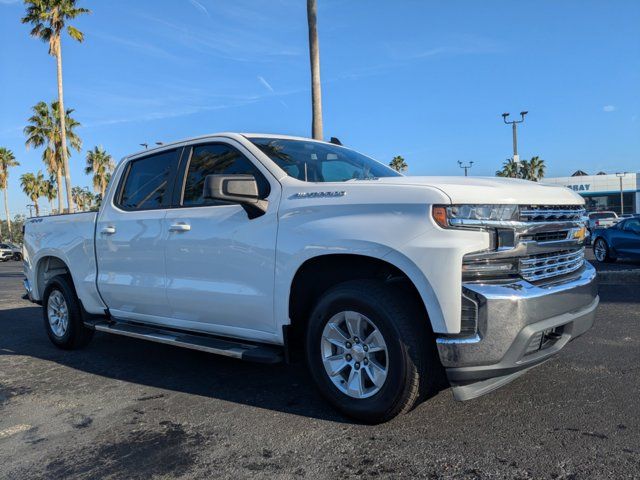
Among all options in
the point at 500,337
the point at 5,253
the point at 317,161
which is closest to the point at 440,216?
the point at 500,337

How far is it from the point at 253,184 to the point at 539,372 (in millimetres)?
2775

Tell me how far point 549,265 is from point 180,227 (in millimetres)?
2819

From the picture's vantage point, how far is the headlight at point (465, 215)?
307 cm

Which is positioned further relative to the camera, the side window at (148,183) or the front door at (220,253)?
the side window at (148,183)

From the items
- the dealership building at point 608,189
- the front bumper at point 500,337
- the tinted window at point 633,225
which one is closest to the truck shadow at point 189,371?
the front bumper at point 500,337

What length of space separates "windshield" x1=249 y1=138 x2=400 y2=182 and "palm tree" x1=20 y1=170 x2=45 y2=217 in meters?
66.9

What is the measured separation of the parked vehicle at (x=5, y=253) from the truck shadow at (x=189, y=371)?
39273 millimetres

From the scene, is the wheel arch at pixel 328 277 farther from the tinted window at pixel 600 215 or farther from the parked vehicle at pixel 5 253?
the parked vehicle at pixel 5 253

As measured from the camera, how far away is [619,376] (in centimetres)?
423

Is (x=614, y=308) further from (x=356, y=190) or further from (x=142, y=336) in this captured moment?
(x=142, y=336)

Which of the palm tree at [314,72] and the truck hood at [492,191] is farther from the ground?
the palm tree at [314,72]

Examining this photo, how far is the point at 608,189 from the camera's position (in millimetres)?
55406

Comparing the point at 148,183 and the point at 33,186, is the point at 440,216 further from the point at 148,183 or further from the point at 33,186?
the point at 33,186

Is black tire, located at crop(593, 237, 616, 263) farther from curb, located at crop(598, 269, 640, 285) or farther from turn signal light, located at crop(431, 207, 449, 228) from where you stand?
turn signal light, located at crop(431, 207, 449, 228)
